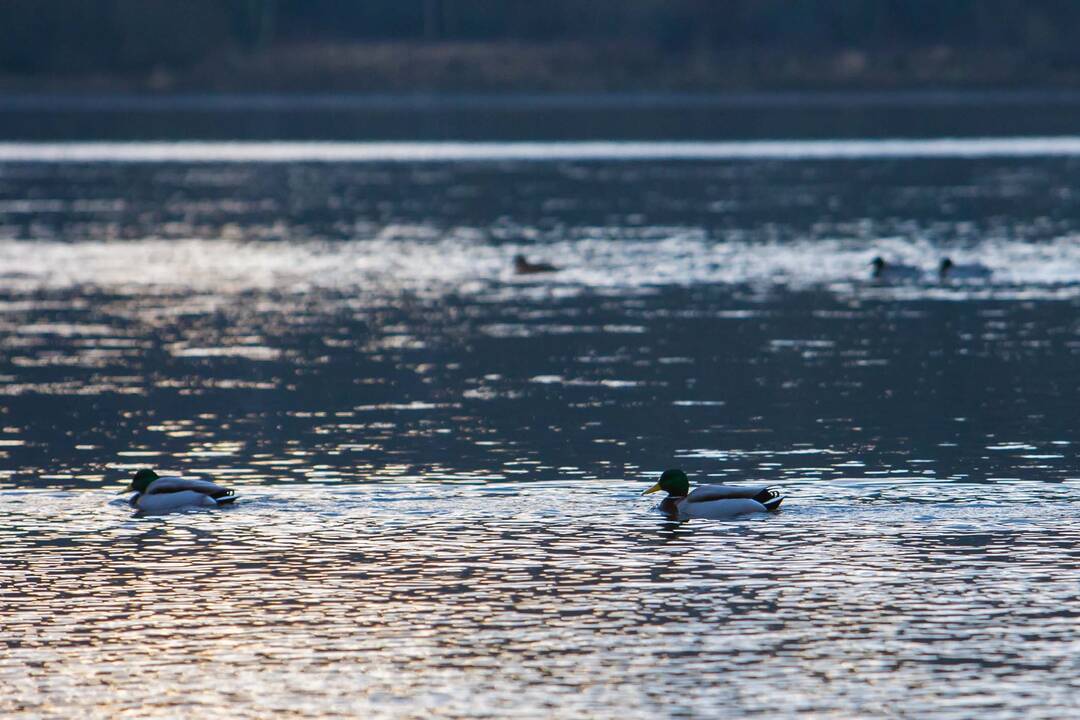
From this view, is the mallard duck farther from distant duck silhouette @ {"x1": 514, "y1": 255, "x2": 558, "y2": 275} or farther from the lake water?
distant duck silhouette @ {"x1": 514, "y1": 255, "x2": 558, "y2": 275}

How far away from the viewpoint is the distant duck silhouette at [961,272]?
42938 mm

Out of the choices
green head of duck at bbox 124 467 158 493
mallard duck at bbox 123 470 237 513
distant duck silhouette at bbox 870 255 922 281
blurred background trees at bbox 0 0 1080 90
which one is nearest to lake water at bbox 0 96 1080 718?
mallard duck at bbox 123 470 237 513

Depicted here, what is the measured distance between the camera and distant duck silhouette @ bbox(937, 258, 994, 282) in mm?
42938

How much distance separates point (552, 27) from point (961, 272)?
90.5 meters

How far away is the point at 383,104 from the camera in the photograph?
404 feet

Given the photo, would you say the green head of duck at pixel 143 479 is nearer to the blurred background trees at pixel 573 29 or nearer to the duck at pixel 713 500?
the duck at pixel 713 500

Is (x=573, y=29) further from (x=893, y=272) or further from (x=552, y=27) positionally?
(x=893, y=272)

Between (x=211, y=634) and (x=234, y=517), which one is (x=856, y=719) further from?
(x=234, y=517)

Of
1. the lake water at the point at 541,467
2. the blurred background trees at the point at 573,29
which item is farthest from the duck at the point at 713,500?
the blurred background trees at the point at 573,29

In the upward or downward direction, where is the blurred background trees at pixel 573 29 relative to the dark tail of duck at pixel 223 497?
upward

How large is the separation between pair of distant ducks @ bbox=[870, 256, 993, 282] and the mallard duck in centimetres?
2376

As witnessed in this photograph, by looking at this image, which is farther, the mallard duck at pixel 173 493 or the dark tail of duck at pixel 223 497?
the dark tail of duck at pixel 223 497

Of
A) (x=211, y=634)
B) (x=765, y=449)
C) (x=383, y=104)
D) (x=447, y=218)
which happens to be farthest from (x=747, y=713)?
(x=383, y=104)

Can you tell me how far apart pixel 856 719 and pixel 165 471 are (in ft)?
36.4
